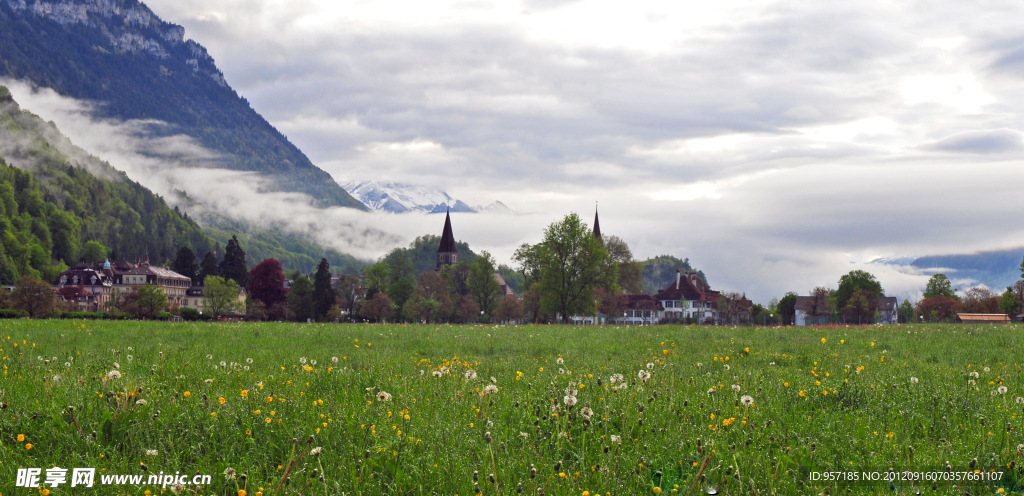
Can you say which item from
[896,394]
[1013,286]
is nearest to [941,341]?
[896,394]

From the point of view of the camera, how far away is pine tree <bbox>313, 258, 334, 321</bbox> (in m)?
107

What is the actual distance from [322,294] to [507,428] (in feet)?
347

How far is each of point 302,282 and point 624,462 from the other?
352 feet

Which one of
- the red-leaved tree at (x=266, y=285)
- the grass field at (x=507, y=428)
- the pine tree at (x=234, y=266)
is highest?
the pine tree at (x=234, y=266)

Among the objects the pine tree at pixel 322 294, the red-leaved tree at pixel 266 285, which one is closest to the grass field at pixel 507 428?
the red-leaved tree at pixel 266 285

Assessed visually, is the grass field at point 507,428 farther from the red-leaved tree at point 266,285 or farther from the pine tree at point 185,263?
the pine tree at point 185,263

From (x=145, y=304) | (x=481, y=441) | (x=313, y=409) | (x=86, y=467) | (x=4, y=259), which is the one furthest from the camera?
(x=4, y=259)

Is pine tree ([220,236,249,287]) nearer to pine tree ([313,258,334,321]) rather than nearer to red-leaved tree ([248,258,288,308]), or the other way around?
red-leaved tree ([248,258,288,308])

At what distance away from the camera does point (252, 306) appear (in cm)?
9556

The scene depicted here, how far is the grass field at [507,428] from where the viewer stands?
5637 millimetres

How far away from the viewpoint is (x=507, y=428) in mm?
6945

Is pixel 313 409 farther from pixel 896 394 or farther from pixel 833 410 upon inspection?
pixel 896 394

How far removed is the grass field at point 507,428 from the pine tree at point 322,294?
98.2 m

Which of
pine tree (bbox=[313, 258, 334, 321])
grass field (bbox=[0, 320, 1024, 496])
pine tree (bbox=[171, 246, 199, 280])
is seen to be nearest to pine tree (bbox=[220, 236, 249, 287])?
pine tree (bbox=[171, 246, 199, 280])
